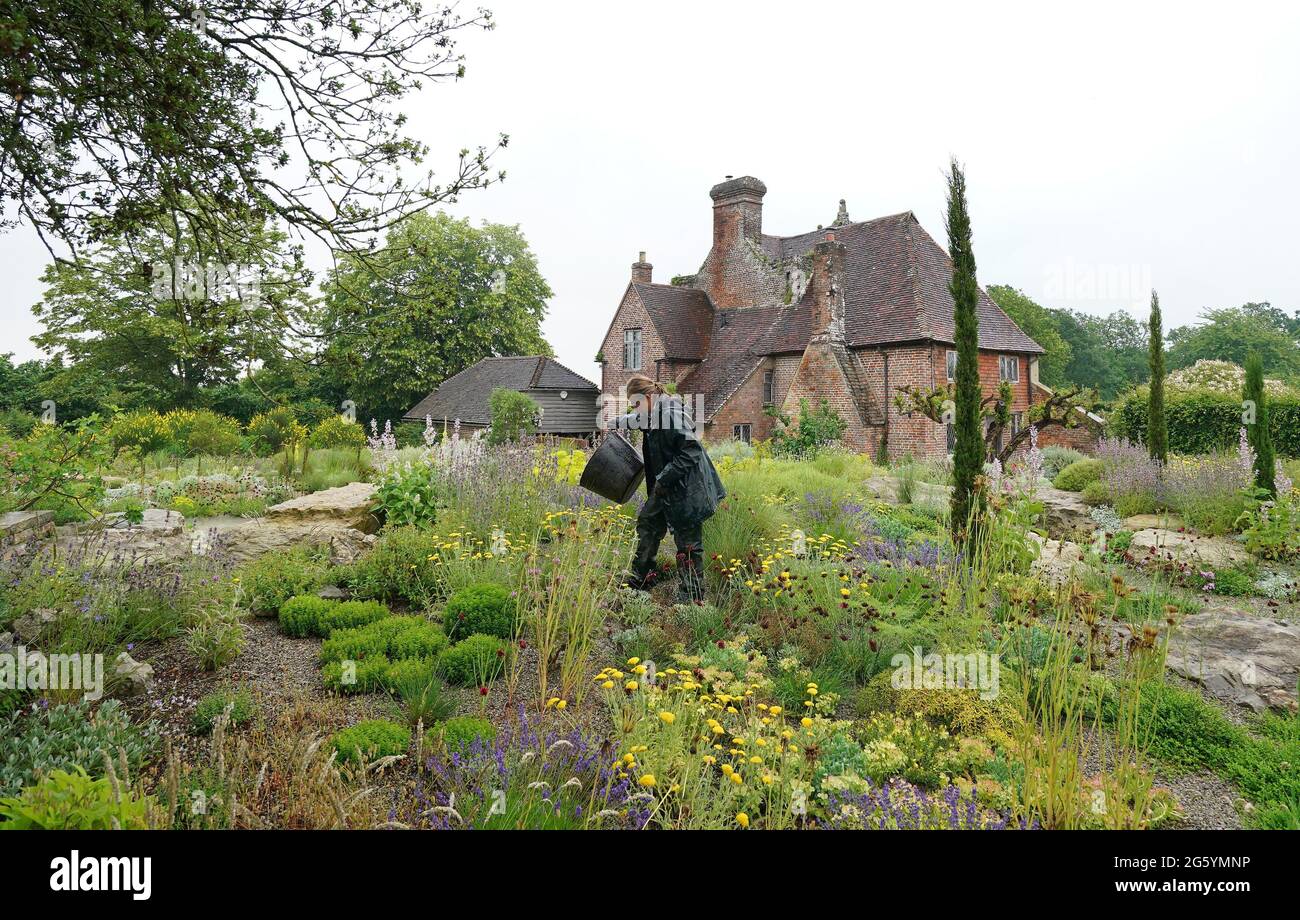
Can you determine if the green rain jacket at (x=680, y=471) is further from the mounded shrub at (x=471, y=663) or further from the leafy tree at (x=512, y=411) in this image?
the leafy tree at (x=512, y=411)

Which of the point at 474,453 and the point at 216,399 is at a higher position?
the point at 216,399

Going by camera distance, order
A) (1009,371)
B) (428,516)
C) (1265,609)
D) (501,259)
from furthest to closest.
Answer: (501,259) → (1009,371) → (428,516) → (1265,609)

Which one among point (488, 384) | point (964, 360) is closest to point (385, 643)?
point (964, 360)

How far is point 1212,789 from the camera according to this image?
4.58m

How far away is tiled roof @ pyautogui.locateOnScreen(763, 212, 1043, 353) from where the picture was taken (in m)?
24.3

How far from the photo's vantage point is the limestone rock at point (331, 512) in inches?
359

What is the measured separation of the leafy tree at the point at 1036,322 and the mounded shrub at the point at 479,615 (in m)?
43.0

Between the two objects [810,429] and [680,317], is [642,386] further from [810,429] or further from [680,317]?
[680,317]

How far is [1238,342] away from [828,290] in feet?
125

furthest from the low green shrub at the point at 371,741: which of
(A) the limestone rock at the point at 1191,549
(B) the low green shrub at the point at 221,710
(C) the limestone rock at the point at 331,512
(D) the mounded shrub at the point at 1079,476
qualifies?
(D) the mounded shrub at the point at 1079,476

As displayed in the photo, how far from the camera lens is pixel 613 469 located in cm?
706
